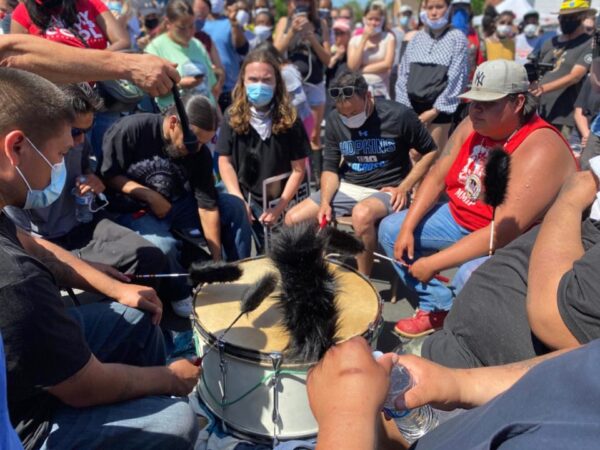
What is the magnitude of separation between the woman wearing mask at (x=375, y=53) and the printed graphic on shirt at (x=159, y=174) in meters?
3.43

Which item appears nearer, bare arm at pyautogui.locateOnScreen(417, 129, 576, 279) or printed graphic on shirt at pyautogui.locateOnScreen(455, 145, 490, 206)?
bare arm at pyautogui.locateOnScreen(417, 129, 576, 279)

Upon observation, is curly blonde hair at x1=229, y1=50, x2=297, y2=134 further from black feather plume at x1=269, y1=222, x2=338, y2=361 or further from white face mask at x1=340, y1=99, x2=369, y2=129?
black feather plume at x1=269, y1=222, x2=338, y2=361

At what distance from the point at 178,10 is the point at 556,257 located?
406cm

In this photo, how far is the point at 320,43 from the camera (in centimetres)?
595

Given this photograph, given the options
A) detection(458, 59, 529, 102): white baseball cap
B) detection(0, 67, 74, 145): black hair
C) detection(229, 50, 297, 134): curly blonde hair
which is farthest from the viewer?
detection(229, 50, 297, 134): curly blonde hair

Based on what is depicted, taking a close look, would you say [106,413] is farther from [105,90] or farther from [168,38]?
[168,38]

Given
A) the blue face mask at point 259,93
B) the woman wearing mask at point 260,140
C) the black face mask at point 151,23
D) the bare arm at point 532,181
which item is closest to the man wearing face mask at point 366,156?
the woman wearing mask at point 260,140

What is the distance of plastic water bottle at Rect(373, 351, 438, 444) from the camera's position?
1328 millimetres

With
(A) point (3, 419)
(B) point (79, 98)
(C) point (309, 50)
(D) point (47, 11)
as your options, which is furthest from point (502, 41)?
(A) point (3, 419)

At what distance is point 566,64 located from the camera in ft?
18.2

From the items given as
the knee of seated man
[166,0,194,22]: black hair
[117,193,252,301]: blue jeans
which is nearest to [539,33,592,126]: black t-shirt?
[166,0,194,22]: black hair

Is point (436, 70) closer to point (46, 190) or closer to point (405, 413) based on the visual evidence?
point (46, 190)

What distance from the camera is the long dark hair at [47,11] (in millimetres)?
3453

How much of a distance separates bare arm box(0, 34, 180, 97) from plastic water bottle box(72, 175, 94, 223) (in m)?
1.00
